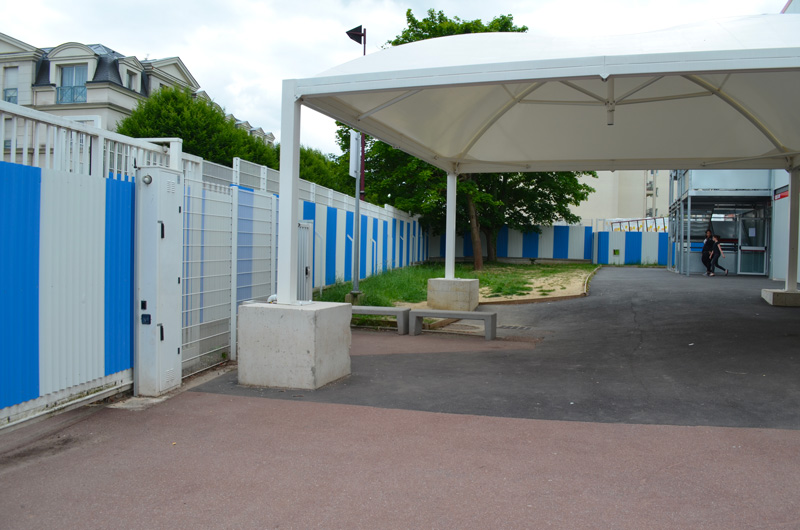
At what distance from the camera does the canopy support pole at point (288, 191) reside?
274 inches

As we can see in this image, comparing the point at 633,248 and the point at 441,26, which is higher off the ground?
the point at 441,26

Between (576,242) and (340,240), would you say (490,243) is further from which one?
(340,240)

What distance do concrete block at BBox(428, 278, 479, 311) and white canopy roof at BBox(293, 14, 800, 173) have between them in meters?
2.58

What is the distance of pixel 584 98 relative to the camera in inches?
454

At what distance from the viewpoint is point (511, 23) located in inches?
1147

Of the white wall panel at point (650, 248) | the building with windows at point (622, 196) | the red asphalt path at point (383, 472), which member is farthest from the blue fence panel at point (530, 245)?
the red asphalt path at point (383, 472)

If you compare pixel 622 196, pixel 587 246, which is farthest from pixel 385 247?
pixel 622 196

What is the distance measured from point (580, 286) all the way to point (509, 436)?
45.3ft

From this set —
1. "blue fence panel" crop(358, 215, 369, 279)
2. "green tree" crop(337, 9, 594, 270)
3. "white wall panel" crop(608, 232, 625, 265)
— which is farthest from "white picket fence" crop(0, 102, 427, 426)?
"white wall panel" crop(608, 232, 625, 265)

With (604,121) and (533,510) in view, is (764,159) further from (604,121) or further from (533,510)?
(533,510)

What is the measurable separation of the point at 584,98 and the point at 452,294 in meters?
4.78

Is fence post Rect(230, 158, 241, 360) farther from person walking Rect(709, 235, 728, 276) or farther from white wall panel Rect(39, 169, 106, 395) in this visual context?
Result: person walking Rect(709, 235, 728, 276)

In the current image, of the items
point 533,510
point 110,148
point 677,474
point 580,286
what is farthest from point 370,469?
point 580,286

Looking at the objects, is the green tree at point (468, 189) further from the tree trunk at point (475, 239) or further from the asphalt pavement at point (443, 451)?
the asphalt pavement at point (443, 451)
